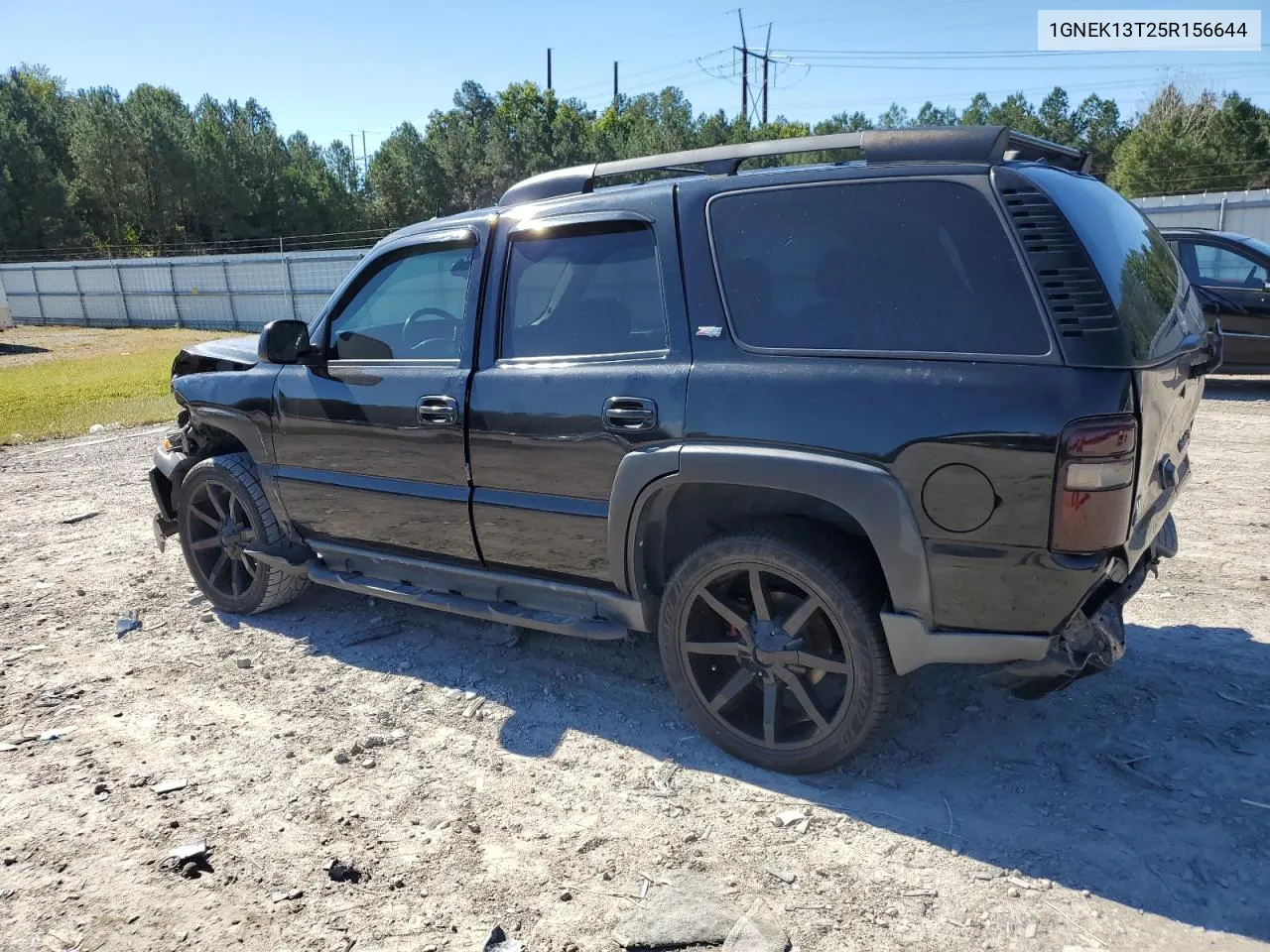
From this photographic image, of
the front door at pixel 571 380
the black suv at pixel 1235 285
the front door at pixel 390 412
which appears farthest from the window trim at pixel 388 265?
the black suv at pixel 1235 285

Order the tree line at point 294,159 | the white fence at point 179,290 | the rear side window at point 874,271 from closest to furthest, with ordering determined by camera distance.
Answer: the rear side window at point 874,271 → the white fence at point 179,290 → the tree line at point 294,159

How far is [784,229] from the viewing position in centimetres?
297

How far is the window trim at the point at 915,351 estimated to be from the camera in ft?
8.15

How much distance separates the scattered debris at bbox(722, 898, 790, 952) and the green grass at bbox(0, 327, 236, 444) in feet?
35.8

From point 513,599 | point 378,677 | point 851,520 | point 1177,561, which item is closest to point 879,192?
point 851,520

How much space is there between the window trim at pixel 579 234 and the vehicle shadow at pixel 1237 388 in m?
8.73

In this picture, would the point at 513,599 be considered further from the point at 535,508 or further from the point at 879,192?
the point at 879,192

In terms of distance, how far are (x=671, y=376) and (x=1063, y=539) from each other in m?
1.34

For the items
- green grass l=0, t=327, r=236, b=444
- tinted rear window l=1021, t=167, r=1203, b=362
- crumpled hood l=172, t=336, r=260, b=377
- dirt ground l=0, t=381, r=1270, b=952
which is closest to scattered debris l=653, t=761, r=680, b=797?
dirt ground l=0, t=381, r=1270, b=952

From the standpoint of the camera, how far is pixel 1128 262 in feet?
9.08

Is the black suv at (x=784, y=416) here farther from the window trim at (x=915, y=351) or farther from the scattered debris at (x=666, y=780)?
the scattered debris at (x=666, y=780)

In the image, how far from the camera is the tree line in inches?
1902

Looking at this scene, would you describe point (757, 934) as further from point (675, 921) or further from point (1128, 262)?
point (1128, 262)

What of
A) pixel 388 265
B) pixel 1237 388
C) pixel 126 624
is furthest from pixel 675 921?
pixel 1237 388
